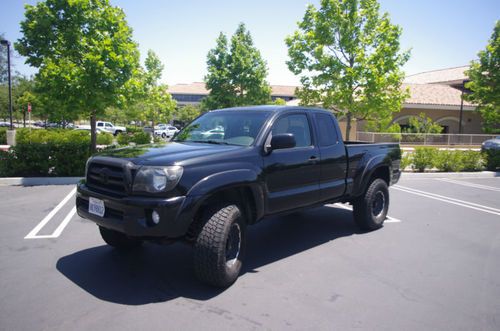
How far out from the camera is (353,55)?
53.4ft

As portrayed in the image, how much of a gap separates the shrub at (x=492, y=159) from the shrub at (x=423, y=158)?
2.99 meters

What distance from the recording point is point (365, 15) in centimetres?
1593

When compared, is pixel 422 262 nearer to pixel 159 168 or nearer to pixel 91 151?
pixel 159 168

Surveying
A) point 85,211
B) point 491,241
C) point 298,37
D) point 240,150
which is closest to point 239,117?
point 240,150

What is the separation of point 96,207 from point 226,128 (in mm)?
1880

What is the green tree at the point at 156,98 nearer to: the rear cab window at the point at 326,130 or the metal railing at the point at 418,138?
the metal railing at the point at 418,138

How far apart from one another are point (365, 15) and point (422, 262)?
46.0 feet

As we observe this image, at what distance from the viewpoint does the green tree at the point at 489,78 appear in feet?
75.8

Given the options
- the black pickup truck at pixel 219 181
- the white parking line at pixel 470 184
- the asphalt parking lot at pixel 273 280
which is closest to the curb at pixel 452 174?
the white parking line at pixel 470 184

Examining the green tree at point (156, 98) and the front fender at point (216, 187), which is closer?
the front fender at point (216, 187)

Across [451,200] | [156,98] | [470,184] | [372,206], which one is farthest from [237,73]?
[372,206]

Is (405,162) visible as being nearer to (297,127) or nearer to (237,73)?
(297,127)

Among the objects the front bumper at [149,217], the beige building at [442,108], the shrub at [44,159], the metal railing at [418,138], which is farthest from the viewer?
the beige building at [442,108]

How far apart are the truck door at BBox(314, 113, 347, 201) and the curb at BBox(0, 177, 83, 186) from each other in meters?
7.64
